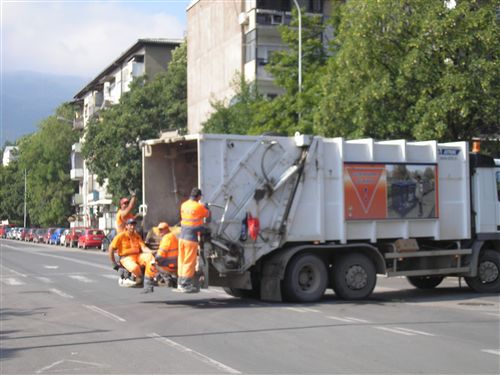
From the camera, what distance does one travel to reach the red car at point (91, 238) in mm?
53031

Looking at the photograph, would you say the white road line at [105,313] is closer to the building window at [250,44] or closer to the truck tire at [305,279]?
the truck tire at [305,279]

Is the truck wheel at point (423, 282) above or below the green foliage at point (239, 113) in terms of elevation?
below

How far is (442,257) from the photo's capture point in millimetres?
16281

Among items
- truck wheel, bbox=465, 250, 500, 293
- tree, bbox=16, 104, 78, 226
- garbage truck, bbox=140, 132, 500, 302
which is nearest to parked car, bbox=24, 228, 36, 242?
tree, bbox=16, 104, 78, 226

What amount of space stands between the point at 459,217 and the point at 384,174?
7.51 feet

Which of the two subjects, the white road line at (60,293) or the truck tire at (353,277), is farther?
the white road line at (60,293)

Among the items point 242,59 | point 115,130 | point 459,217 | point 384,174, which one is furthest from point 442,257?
point 115,130

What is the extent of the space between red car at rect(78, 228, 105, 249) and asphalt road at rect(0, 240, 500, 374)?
36229 millimetres

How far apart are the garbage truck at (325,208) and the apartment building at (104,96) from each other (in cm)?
4502

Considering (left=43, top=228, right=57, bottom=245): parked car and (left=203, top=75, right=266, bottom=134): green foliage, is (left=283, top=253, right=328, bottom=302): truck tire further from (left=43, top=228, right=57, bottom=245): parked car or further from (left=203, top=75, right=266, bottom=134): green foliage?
(left=43, top=228, right=57, bottom=245): parked car

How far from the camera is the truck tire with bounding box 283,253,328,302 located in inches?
569

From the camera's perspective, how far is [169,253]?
1384 centimetres

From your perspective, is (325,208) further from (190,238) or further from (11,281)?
(11,281)

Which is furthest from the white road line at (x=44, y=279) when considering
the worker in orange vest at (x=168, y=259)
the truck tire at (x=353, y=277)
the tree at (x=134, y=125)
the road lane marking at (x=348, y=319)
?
the tree at (x=134, y=125)
